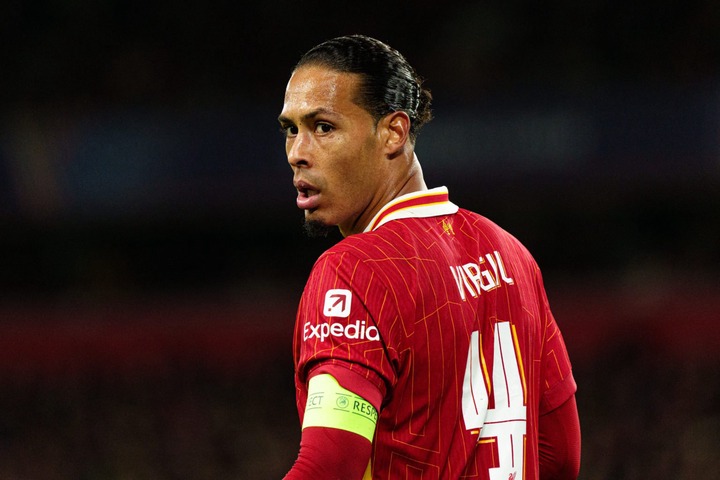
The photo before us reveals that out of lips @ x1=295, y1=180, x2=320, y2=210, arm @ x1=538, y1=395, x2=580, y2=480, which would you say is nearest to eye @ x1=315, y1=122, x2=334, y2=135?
lips @ x1=295, y1=180, x2=320, y2=210

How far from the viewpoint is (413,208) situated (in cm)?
184

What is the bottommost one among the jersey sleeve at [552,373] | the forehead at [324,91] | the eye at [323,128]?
the jersey sleeve at [552,373]

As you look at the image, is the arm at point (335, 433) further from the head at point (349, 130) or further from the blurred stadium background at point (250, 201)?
the blurred stadium background at point (250, 201)

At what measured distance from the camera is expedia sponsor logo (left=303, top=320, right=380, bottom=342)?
1.56 metres

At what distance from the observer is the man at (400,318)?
5.13 ft

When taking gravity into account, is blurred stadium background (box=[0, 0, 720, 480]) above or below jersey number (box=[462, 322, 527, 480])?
above

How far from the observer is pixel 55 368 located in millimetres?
6066

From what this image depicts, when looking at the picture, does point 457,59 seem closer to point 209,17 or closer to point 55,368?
point 209,17

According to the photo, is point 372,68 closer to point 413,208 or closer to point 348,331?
point 413,208

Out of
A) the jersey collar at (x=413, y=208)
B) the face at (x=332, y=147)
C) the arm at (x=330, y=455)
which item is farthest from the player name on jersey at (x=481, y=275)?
the arm at (x=330, y=455)

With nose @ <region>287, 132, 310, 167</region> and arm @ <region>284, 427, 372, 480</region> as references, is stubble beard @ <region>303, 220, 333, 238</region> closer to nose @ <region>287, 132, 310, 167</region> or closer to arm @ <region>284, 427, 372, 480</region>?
nose @ <region>287, 132, 310, 167</region>

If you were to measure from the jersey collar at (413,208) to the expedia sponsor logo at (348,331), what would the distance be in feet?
0.97

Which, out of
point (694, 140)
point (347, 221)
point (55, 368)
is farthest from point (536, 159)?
point (347, 221)

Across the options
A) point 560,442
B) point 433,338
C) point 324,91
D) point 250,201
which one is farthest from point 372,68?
point 250,201
